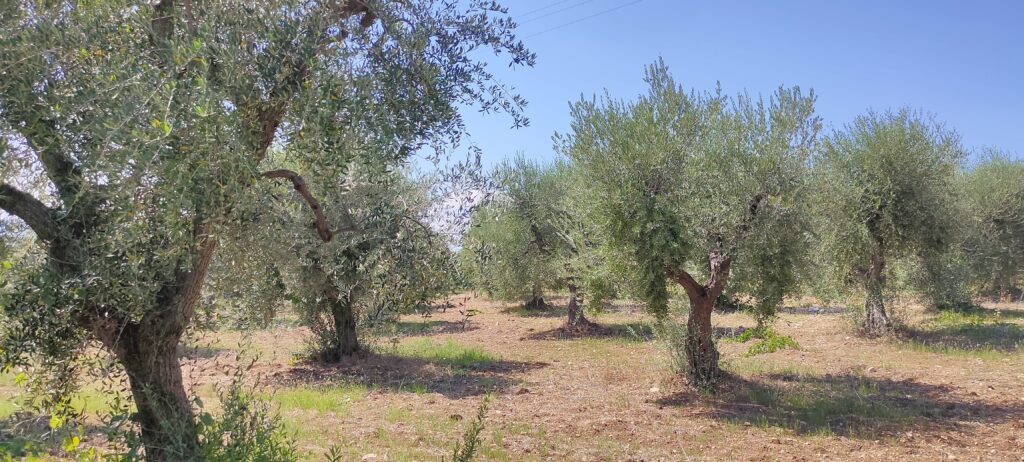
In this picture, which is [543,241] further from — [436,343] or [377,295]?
[377,295]

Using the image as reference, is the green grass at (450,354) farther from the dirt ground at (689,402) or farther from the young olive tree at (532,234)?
the young olive tree at (532,234)

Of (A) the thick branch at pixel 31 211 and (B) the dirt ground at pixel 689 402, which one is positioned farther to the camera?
(B) the dirt ground at pixel 689 402

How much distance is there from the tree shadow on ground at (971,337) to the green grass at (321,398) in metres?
13.6

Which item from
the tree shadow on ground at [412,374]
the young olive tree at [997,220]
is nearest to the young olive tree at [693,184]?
the tree shadow on ground at [412,374]

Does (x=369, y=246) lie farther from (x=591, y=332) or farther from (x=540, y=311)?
(x=540, y=311)

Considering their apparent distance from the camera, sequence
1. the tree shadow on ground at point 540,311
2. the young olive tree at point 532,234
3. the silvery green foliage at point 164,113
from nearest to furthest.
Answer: the silvery green foliage at point 164,113 < the young olive tree at point 532,234 < the tree shadow on ground at point 540,311

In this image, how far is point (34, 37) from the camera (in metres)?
4.35

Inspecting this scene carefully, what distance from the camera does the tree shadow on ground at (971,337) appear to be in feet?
53.5

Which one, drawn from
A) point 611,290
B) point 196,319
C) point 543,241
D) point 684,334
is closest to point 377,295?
point 196,319

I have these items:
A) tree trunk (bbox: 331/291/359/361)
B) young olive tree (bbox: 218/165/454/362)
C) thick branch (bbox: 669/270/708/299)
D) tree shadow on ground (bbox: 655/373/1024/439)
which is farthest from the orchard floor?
thick branch (bbox: 669/270/708/299)

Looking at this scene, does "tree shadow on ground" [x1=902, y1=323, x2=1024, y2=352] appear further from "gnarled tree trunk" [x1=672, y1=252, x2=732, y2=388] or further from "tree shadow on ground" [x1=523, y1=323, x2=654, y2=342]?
"gnarled tree trunk" [x1=672, y1=252, x2=732, y2=388]

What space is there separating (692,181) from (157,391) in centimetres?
832

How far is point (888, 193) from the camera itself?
1666 cm

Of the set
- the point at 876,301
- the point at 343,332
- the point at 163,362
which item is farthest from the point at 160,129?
the point at 876,301
